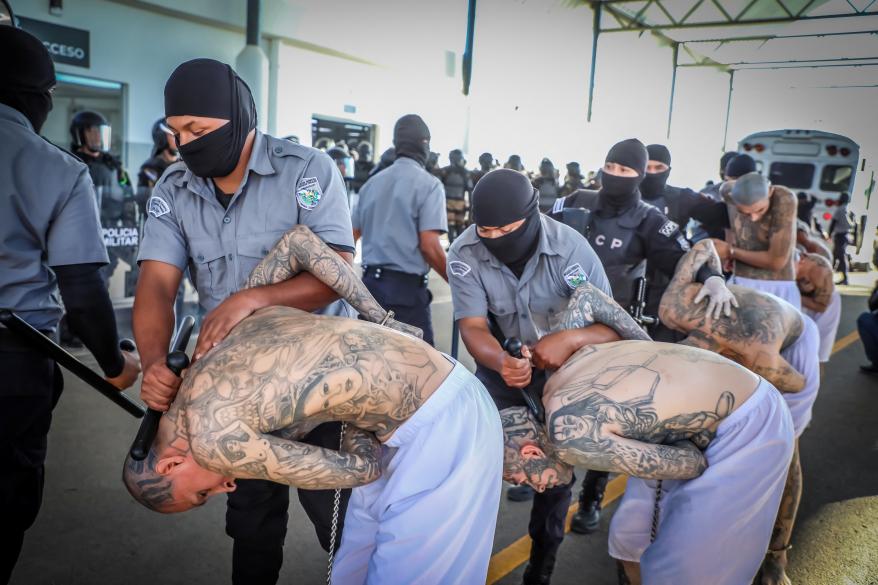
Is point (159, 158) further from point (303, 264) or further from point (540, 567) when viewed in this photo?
point (540, 567)

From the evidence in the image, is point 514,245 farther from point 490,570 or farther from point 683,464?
point 490,570

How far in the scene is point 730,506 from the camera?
177cm

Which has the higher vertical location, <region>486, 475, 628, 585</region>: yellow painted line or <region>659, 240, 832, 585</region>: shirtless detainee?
<region>659, 240, 832, 585</region>: shirtless detainee

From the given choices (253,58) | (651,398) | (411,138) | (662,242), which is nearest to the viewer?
(651,398)

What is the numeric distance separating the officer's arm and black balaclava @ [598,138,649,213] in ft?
2.95

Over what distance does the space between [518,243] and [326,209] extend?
32.0 inches

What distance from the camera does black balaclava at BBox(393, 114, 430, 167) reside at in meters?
4.01

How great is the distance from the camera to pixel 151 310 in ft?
6.57

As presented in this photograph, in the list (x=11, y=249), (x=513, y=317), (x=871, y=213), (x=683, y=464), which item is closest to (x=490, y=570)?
(x=513, y=317)

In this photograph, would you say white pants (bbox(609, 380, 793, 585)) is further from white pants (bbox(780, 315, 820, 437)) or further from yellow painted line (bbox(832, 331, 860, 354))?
yellow painted line (bbox(832, 331, 860, 354))

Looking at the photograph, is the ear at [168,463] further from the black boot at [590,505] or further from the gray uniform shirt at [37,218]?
the black boot at [590,505]

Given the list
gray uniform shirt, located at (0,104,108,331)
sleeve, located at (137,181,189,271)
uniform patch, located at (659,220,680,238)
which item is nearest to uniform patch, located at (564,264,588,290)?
uniform patch, located at (659,220,680,238)

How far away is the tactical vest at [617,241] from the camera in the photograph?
3.38m

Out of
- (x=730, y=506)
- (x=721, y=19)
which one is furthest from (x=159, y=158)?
(x=721, y=19)
